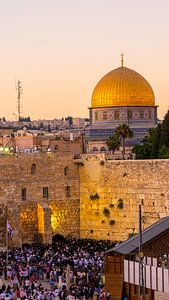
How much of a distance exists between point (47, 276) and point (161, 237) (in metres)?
6.03

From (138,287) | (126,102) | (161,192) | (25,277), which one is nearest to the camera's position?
(138,287)

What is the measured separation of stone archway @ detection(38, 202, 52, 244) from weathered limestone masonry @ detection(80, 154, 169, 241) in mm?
2639

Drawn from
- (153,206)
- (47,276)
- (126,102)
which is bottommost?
(47,276)

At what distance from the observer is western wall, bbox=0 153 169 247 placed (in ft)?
122

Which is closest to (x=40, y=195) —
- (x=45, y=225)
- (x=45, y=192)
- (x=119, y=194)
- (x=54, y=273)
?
(x=45, y=192)

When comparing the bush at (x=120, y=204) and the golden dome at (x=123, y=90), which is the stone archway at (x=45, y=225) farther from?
the golden dome at (x=123, y=90)

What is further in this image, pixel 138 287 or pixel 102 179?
pixel 102 179

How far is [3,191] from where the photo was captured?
37062 mm

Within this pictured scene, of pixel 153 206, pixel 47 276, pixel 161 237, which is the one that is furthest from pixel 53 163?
pixel 161 237

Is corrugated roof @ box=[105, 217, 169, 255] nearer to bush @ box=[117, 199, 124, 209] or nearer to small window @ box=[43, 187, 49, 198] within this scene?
bush @ box=[117, 199, 124, 209]

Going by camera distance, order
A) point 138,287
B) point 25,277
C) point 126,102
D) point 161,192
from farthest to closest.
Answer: point 126,102 < point 161,192 < point 25,277 < point 138,287

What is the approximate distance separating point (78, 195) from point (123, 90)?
21455 mm

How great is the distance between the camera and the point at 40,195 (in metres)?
38.5

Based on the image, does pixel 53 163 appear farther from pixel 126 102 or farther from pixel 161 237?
pixel 126 102
